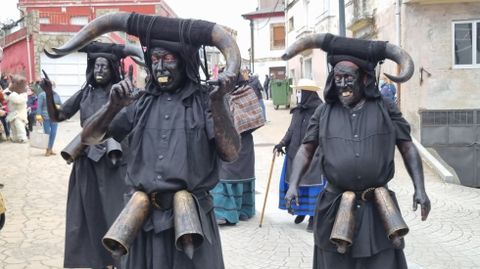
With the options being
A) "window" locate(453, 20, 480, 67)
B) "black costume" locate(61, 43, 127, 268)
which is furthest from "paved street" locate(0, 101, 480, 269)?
"window" locate(453, 20, 480, 67)

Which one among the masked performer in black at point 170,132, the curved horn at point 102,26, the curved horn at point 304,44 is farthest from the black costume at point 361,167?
the curved horn at point 102,26

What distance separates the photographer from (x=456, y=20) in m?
13.2

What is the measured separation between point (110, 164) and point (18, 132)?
12.9 m

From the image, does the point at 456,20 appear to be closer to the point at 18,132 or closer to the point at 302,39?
the point at 302,39

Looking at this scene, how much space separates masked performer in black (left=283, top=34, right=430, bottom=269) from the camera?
3.64 metres

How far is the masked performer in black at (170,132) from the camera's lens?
317 cm

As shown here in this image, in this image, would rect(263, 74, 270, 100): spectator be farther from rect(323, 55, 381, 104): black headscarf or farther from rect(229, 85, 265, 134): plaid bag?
rect(323, 55, 381, 104): black headscarf

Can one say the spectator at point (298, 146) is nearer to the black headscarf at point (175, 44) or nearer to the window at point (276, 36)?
the black headscarf at point (175, 44)

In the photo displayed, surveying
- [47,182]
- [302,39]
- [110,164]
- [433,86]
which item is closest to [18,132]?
[47,182]

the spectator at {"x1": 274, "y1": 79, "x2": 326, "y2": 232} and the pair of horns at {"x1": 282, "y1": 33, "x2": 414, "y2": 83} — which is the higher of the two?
the pair of horns at {"x1": 282, "y1": 33, "x2": 414, "y2": 83}

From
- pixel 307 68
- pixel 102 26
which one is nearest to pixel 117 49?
pixel 102 26

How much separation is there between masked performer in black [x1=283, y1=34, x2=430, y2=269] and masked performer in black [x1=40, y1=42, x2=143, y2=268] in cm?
184

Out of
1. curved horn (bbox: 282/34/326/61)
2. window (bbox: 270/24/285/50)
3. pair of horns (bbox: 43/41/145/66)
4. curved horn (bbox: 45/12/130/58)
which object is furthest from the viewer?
window (bbox: 270/24/285/50)

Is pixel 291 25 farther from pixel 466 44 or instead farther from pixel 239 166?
pixel 239 166
